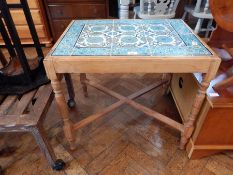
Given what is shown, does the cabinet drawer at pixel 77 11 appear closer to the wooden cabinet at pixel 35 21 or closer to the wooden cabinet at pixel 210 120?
the wooden cabinet at pixel 35 21

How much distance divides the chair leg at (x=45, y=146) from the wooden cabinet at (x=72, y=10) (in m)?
1.46

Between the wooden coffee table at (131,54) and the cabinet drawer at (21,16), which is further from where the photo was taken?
the cabinet drawer at (21,16)

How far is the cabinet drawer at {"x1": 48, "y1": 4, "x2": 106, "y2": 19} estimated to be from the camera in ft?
5.87

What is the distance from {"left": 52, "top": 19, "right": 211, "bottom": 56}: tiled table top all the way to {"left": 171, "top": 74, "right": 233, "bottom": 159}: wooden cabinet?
0.21m

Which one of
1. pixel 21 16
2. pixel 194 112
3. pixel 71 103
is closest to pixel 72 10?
pixel 21 16

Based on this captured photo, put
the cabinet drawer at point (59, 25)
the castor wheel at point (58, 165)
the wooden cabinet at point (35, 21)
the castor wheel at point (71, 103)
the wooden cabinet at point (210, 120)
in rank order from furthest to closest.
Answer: the cabinet drawer at point (59, 25) < the wooden cabinet at point (35, 21) < the castor wheel at point (71, 103) < the castor wheel at point (58, 165) < the wooden cabinet at point (210, 120)

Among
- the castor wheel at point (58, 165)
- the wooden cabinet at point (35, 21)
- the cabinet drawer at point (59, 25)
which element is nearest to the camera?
the castor wheel at point (58, 165)

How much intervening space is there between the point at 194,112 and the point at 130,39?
0.41m

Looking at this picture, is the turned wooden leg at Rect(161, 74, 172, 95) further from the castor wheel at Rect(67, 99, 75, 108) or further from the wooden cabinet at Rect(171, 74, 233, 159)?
the castor wheel at Rect(67, 99, 75, 108)

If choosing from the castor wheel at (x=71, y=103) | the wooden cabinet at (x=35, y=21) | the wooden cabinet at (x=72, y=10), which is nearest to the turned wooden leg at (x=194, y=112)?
the castor wheel at (x=71, y=103)

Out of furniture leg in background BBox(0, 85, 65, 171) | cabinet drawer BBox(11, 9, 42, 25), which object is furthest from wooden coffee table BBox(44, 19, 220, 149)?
cabinet drawer BBox(11, 9, 42, 25)

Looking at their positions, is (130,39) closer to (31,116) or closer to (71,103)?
(31,116)

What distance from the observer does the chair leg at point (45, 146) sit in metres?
0.70

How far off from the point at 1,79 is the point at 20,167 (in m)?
0.44
